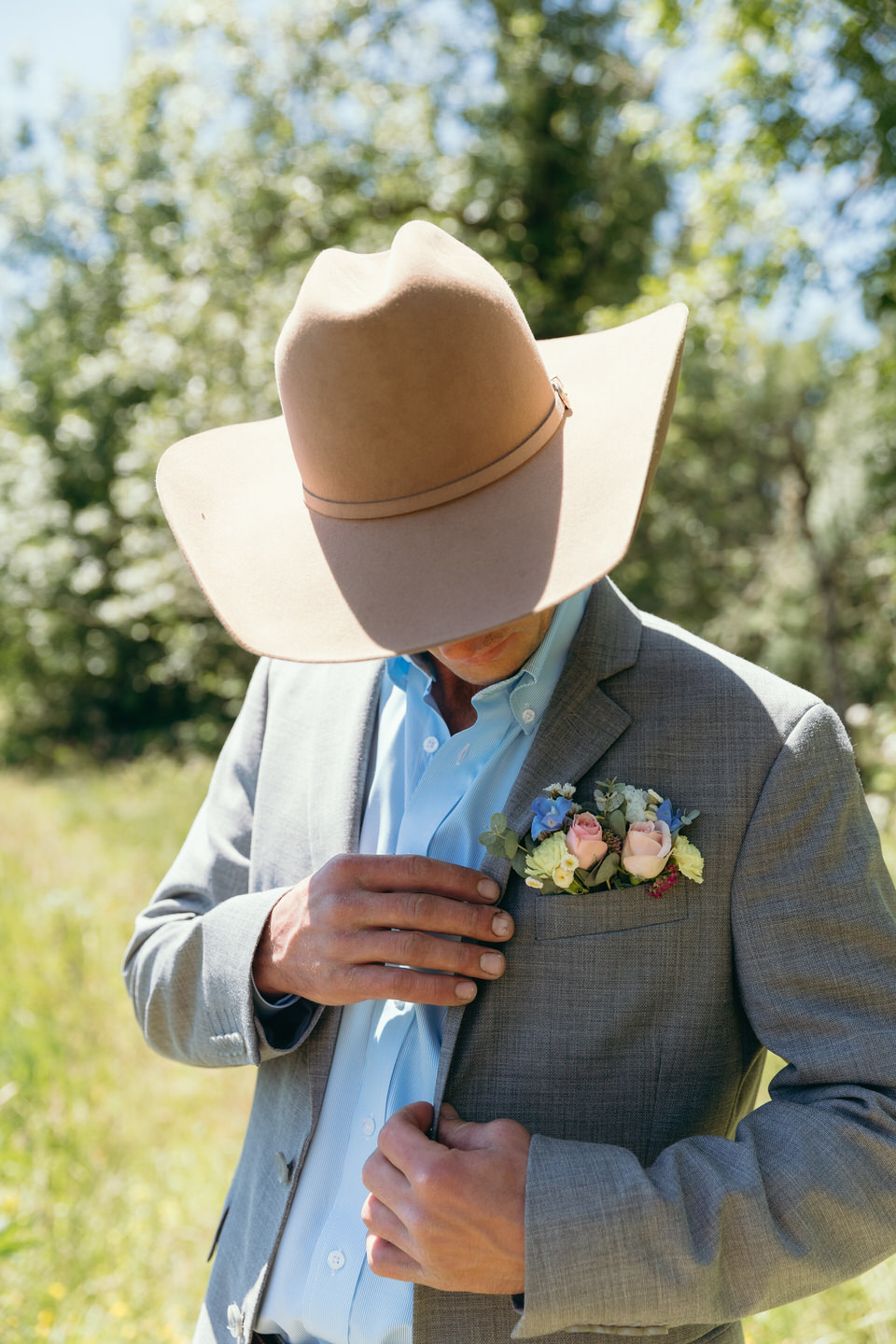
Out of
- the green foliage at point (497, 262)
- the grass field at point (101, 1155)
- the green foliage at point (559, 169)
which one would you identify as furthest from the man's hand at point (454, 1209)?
the green foliage at point (559, 169)

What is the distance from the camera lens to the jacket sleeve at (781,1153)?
1.20 m

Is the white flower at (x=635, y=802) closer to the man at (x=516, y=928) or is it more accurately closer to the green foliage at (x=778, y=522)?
the man at (x=516, y=928)

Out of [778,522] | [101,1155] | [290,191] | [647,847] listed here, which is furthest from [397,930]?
[778,522]

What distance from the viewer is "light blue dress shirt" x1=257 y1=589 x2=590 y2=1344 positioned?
1.44 metres

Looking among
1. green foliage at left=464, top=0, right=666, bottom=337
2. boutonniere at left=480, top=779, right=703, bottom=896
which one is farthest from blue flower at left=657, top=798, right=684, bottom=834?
green foliage at left=464, top=0, right=666, bottom=337

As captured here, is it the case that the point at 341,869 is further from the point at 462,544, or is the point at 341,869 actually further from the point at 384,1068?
the point at 462,544

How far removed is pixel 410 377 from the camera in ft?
4.22

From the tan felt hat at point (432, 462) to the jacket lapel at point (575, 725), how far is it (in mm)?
300

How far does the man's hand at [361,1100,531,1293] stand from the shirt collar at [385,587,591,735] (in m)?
0.59

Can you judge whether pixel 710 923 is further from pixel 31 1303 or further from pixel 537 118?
pixel 537 118

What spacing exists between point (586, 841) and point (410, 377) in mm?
657

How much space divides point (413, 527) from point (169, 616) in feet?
36.8

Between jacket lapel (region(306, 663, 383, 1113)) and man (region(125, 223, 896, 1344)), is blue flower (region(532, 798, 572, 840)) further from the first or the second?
jacket lapel (region(306, 663, 383, 1113))

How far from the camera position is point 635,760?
1456 millimetres
